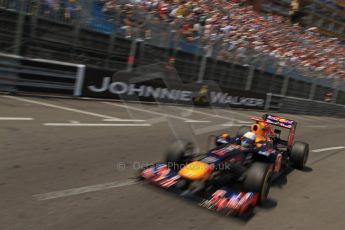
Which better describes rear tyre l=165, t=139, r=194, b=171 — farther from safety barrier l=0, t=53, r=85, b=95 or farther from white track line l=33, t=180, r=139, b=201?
safety barrier l=0, t=53, r=85, b=95

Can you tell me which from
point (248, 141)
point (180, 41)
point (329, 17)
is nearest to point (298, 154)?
point (248, 141)

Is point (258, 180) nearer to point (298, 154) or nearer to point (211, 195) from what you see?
point (211, 195)

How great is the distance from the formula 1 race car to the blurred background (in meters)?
7.64

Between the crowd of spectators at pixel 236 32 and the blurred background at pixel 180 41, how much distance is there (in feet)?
0.14

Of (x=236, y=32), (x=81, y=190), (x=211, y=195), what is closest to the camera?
(x=81, y=190)

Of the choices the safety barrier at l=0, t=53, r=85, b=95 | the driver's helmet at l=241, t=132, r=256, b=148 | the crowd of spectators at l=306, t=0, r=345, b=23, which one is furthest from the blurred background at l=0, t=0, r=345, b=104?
→ the crowd of spectators at l=306, t=0, r=345, b=23

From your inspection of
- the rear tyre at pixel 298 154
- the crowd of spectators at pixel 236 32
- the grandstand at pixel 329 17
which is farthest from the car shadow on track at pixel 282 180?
the grandstand at pixel 329 17

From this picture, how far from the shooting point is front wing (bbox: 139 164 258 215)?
5.00 metres

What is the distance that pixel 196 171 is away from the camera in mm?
5312

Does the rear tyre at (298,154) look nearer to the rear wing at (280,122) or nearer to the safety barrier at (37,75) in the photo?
the rear wing at (280,122)

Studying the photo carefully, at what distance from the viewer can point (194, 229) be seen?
4.56 meters

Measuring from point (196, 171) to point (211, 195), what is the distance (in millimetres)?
408

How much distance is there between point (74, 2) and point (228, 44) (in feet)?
26.8

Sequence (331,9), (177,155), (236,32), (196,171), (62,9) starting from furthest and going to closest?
(331,9) → (236,32) → (62,9) → (177,155) → (196,171)
